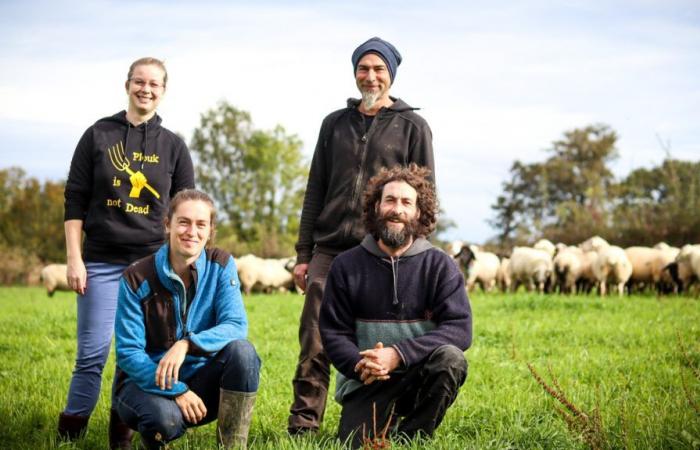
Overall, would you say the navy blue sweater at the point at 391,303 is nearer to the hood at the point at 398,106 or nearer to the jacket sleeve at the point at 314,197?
the jacket sleeve at the point at 314,197

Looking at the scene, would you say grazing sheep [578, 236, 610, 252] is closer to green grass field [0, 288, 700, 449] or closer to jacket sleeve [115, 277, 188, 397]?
green grass field [0, 288, 700, 449]

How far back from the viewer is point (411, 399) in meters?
4.66

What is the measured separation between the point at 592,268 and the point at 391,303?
16.9 metres

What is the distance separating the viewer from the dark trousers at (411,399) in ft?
14.6

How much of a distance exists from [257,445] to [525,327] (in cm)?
692

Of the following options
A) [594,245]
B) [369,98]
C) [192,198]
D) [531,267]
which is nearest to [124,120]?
[192,198]

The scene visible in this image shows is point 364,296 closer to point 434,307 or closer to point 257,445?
point 434,307

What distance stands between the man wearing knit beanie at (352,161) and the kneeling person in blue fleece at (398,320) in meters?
0.49

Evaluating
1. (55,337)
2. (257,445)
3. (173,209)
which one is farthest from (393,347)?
(55,337)

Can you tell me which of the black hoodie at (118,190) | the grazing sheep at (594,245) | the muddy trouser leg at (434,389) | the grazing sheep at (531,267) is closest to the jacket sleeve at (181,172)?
the black hoodie at (118,190)

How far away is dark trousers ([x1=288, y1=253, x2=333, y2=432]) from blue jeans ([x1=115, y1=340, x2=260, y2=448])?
2.34 ft

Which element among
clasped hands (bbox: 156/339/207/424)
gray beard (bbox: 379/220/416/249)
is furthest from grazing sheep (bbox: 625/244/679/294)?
clasped hands (bbox: 156/339/207/424)

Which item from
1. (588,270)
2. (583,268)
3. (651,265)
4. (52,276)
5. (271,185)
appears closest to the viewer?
(651,265)

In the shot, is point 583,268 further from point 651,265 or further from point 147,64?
point 147,64
